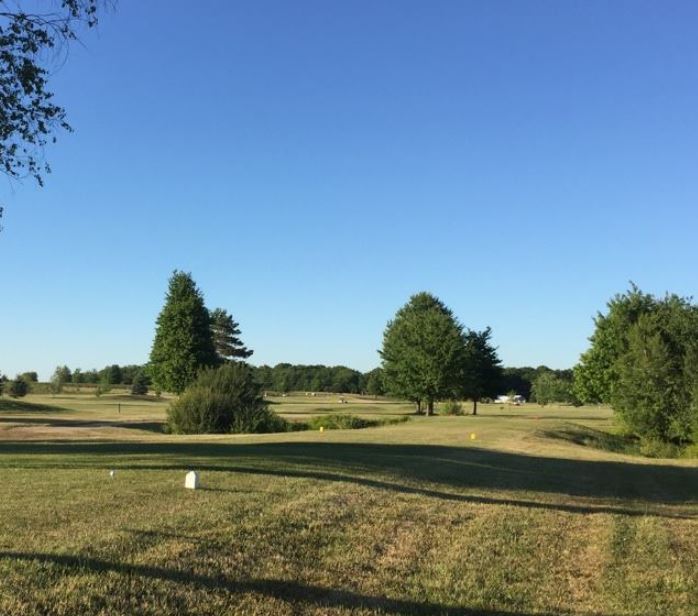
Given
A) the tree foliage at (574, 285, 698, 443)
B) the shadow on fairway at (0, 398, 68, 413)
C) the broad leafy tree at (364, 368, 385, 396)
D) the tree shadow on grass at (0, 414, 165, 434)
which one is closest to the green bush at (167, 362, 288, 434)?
the tree shadow on grass at (0, 414, 165, 434)

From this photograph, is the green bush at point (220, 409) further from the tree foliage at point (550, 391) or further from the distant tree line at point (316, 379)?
the distant tree line at point (316, 379)

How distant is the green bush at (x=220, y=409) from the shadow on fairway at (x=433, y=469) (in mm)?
18225

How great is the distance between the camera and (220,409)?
1596 inches

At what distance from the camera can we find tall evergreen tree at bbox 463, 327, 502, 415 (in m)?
66.1

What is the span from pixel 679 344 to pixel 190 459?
125ft

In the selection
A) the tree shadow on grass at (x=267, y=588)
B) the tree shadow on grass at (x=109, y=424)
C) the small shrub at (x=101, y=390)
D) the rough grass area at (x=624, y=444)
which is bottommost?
the rough grass area at (x=624, y=444)

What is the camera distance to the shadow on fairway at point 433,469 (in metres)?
14.1

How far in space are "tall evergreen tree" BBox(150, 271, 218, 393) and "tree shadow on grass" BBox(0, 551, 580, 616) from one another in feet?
198

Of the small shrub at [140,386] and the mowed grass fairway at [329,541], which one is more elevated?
the small shrub at [140,386]

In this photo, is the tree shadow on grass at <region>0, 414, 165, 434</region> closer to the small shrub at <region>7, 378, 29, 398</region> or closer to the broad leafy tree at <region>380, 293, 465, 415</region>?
the broad leafy tree at <region>380, 293, 465, 415</region>

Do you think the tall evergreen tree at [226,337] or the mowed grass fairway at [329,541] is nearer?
the mowed grass fairway at [329,541]

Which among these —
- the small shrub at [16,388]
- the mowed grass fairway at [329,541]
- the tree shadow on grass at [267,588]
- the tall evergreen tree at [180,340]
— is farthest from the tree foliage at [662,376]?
the small shrub at [16,388]

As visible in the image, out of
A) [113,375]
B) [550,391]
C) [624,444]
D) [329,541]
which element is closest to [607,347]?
[624,444]

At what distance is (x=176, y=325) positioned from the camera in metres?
68.0
